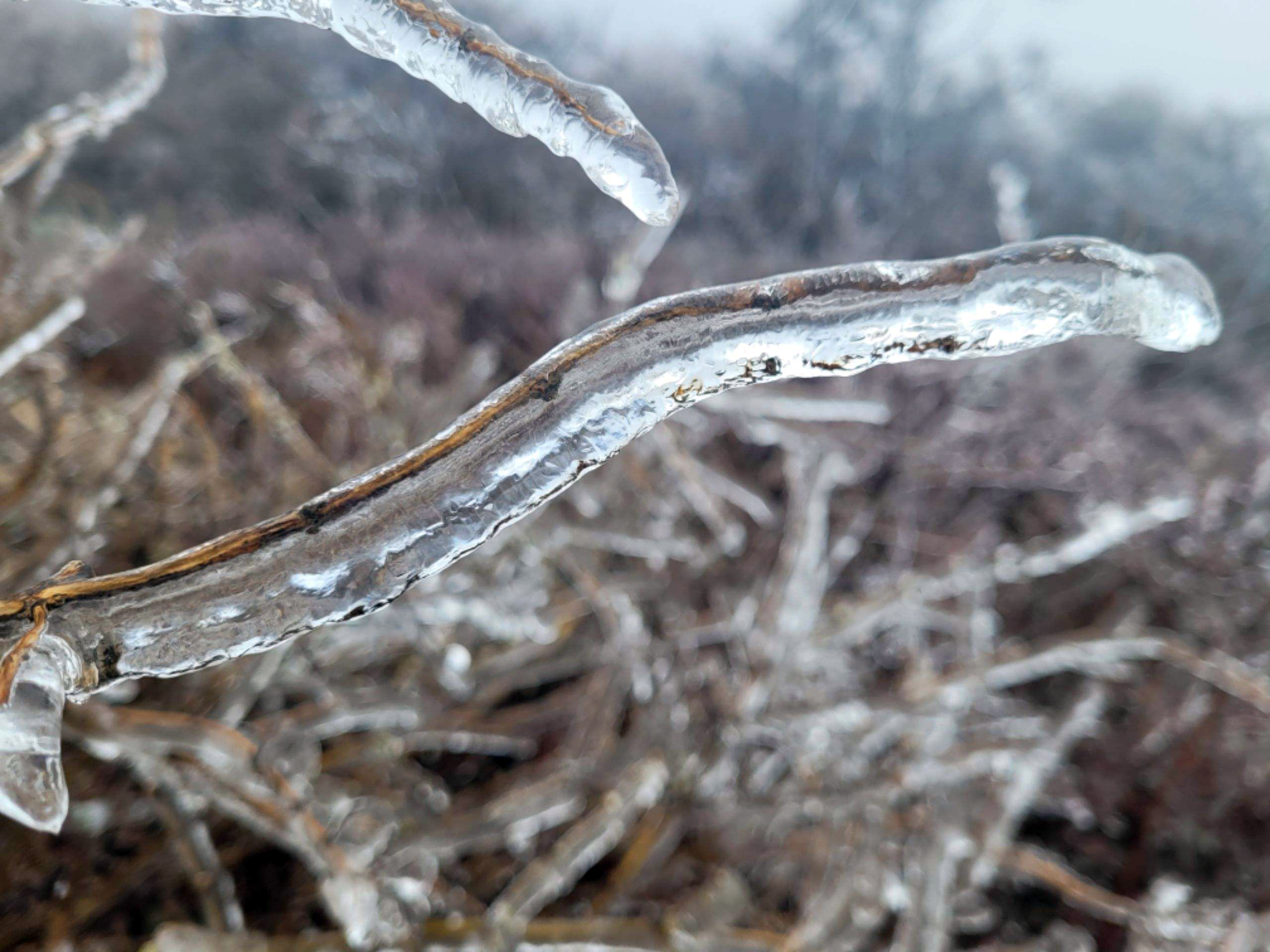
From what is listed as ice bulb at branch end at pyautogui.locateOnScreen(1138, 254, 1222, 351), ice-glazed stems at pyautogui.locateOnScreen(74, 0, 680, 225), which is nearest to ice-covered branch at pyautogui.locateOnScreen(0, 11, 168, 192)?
ice-glazed stems at pyautogui.locateOnScreen(74, 0, 680, 225)

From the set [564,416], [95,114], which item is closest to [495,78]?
[564,416]

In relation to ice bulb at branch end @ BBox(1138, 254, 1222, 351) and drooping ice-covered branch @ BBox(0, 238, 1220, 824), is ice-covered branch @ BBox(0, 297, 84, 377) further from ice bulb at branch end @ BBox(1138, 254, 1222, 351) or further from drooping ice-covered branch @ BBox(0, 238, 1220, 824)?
ice bulb at branch end @ BBox(1138, 254, 1222, 351)

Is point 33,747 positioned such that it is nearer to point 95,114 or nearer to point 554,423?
point 554,423

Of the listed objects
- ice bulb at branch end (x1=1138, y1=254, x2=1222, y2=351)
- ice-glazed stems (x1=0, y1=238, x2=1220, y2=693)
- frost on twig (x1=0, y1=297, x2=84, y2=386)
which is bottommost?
frost on twig (x1=0, y1=297, x2=84, y2=386)

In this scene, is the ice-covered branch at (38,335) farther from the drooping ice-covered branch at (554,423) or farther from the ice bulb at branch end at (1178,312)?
the ice bulb at branch end at (1178,312)

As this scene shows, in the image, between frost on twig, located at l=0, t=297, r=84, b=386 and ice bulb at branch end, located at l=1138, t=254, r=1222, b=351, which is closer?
ice bulb at branch end, located at l=1138, t=254, r=1222, b=351

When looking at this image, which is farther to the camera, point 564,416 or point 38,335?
point 38,335

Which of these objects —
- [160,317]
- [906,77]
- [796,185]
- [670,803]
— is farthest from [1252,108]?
[160,317]
